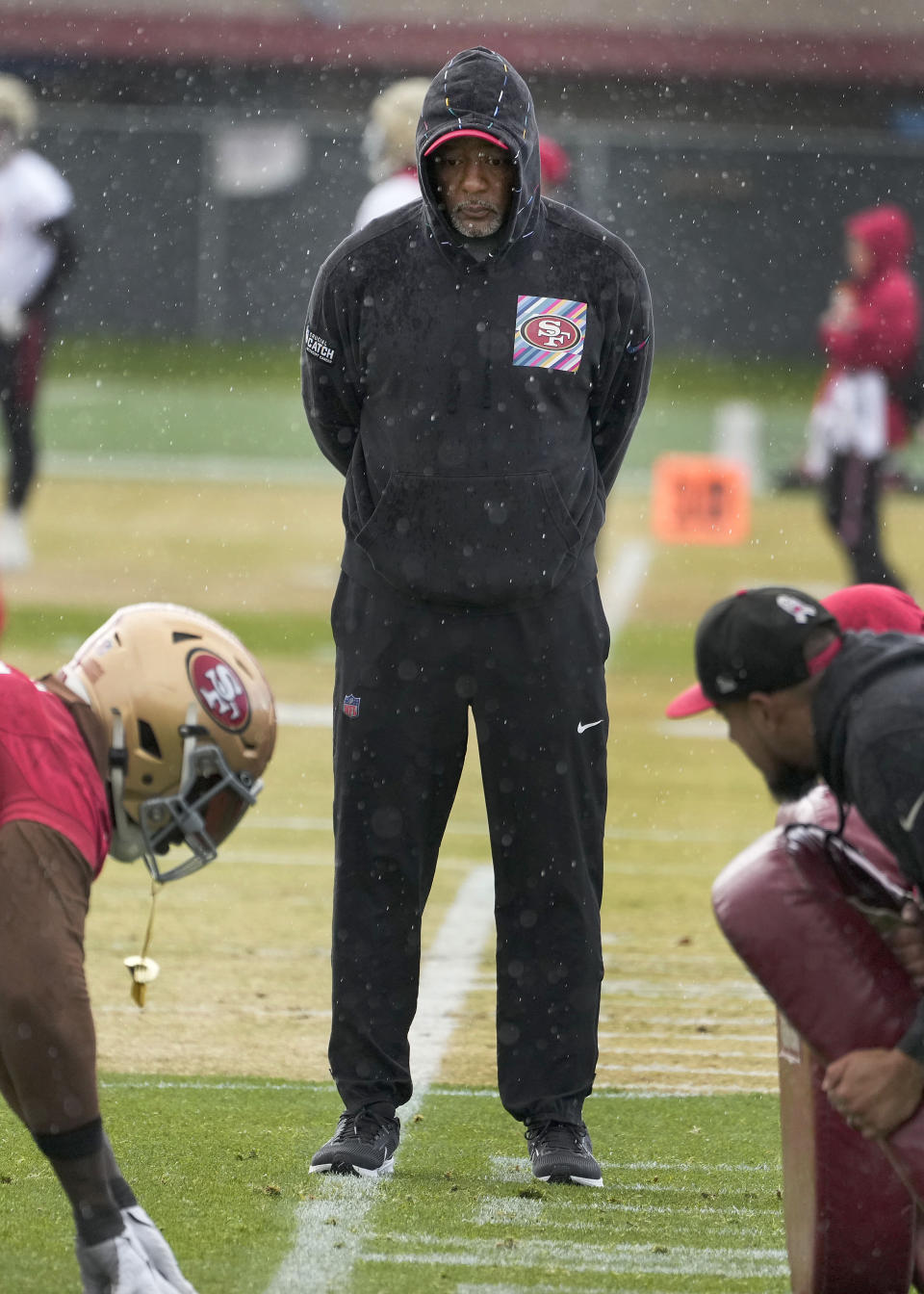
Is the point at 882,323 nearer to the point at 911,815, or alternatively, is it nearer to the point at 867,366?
the point at 867,366

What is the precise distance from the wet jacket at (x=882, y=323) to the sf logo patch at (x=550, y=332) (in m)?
8.86

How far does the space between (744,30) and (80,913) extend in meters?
27.5

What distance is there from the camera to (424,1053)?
5.43 m

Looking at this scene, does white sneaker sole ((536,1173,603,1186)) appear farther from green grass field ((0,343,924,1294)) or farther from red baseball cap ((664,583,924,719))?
red baseball cap ((664,583,924,719))

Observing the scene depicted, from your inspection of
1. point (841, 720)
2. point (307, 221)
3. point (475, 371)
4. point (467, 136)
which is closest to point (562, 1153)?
point (841, 720)

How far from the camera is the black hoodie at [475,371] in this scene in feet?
14.1

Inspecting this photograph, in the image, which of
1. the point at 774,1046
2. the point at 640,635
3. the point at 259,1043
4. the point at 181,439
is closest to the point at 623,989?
the point at 774,1046

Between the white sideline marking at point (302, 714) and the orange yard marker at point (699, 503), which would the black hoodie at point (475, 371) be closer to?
the white sideline marking at point (302, 714)

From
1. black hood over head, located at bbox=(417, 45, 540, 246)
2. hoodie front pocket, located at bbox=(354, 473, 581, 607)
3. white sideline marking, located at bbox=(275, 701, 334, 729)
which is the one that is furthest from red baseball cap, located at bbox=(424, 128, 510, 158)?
white sideline marking, located at bbox=(275, 701, 334, 729)

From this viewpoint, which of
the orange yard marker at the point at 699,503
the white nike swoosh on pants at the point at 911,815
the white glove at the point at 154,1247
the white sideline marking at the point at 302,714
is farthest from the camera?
the orange yard marker at the point at 699,503

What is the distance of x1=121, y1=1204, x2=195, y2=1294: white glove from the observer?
347cm

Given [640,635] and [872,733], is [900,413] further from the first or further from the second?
[872,733]

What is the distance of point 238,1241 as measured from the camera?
3.88 meters

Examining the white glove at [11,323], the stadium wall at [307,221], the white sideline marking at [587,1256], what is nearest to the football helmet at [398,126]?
the white sideline marking at [587,1256]
